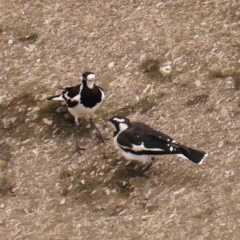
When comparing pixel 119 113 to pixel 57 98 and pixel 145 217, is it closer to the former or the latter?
pixel 57 98

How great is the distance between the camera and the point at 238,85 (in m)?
7.91

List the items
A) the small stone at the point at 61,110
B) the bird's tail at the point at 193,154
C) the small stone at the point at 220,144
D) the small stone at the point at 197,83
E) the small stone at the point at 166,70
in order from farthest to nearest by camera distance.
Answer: the small stone at the point at 166,70
the small stone at the point at 197,83
the small stone at the point at 61,110
the small stone at the point at 220,144
the bird's tail at the point at 193,154

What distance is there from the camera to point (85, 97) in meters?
7.20

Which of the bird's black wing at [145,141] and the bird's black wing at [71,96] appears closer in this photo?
the bird's black wing at [145,141]

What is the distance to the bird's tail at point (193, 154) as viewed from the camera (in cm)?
658

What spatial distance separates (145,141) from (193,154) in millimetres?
478

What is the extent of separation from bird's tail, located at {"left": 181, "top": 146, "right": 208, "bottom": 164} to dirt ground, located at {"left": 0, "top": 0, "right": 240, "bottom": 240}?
26 centimetres

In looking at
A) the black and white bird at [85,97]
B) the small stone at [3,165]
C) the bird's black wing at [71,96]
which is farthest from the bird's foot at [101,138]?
the small stone at [3,165]

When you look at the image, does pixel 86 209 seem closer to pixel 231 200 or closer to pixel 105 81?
pixel 231 200

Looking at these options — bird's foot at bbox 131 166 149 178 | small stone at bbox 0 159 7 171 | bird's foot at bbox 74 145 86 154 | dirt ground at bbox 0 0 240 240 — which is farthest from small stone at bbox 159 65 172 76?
small stone at bbox 0 159 7 171

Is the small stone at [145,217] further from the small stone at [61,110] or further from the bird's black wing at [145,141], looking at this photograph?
the small stone at [61,110]

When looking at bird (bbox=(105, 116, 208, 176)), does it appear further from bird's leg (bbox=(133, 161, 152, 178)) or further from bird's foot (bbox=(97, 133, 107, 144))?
bird's foot (bbox=(97, 133, 107, 144))

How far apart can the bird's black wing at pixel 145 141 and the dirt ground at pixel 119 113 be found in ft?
1.20

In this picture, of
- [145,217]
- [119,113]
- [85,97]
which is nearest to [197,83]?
[119,113]
